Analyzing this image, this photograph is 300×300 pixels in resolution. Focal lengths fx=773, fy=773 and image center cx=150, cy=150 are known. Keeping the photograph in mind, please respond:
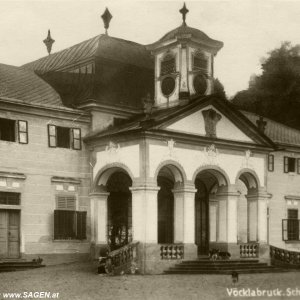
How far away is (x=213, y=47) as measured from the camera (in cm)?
2872

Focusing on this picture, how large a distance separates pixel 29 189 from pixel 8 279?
16.6ft

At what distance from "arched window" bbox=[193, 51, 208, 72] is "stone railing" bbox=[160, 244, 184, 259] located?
6.93m

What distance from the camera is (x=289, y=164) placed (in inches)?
1357

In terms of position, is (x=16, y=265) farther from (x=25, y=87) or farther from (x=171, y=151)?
(x=25, y=87)

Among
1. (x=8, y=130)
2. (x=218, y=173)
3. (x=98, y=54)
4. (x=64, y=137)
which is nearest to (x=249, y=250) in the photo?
(x=218, y=173)

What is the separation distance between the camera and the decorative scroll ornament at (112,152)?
2623cm

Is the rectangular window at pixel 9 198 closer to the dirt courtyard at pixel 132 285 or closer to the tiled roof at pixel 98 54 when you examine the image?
the dirt courtyard at pixel 132 285

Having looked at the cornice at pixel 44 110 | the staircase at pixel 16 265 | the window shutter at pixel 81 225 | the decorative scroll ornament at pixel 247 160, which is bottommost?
the staircase at pixel 16 265

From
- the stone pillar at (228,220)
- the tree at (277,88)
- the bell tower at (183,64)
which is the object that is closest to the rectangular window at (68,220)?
the stone pillar at (228,220)

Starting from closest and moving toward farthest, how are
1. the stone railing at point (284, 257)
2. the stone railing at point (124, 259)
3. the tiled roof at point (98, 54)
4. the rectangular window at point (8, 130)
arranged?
the stone railing at point (124, 259), the rectangular window at point (8, 130), the stone railing at point (284, 257), the tiled roof at point (98, 54)

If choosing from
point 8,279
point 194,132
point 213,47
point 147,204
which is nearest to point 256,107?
point 213,47

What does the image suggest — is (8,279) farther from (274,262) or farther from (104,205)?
(274,262)

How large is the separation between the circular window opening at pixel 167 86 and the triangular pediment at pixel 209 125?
2.19 m

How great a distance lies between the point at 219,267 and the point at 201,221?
4623 mm
